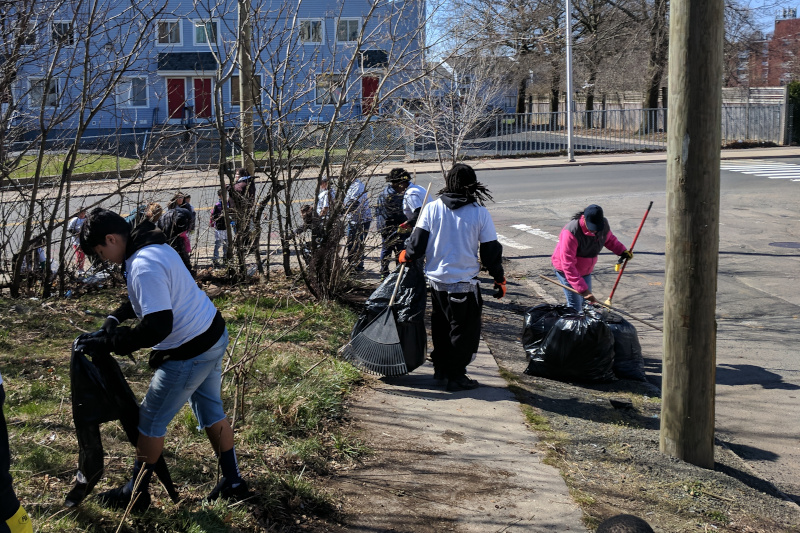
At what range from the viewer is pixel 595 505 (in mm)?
4176

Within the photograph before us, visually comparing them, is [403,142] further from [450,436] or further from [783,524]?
[783,524]

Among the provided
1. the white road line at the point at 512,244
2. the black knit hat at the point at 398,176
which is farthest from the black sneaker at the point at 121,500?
the white road line at the point at 512,244

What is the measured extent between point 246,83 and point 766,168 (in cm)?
2024

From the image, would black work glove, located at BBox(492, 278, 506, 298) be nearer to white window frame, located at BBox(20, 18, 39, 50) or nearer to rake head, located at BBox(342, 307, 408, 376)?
rake head, located at BBox(342, 307, 408, 376)

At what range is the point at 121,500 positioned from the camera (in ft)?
12.0

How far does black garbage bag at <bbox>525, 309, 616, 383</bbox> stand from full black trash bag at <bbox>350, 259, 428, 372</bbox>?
1182 millimetres

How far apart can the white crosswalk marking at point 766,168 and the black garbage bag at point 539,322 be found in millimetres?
17377

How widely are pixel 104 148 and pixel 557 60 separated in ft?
104

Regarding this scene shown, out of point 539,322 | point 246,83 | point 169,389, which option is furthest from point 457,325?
point 246,83

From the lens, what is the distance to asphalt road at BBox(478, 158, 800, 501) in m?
6.04

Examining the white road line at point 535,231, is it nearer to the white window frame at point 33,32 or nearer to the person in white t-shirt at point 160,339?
the white window frame at point 33,32

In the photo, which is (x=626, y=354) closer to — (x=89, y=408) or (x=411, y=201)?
(x=411, y=201)

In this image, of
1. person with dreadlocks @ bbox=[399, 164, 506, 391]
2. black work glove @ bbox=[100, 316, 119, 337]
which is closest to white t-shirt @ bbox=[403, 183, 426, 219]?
person with dreadlocks @ bbox=[399, 164, 506, 391]

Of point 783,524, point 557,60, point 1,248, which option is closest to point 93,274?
point 1,248
